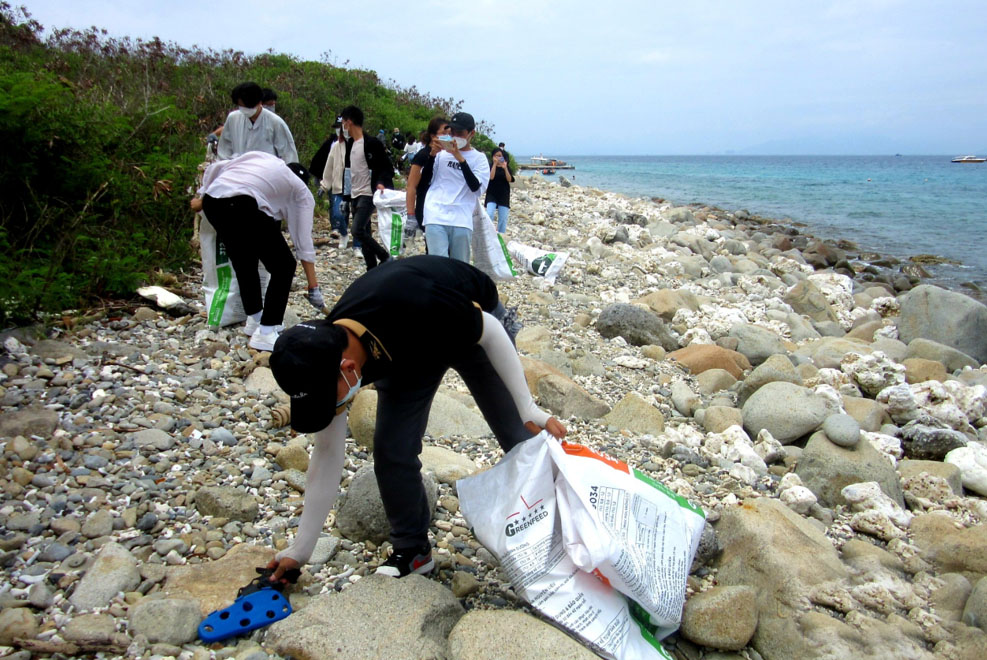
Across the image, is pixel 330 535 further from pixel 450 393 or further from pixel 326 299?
pixel 326 299

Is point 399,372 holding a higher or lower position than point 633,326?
higher

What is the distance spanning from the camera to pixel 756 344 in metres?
6.96

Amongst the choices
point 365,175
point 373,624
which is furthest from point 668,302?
point 373,624

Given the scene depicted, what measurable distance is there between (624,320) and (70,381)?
489cm

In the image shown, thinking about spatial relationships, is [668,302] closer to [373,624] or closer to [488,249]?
[488,249]

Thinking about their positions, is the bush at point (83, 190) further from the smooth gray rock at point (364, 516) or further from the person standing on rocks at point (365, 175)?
the smooth gray rock at point (364, 516)

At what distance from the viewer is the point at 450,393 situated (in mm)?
4684

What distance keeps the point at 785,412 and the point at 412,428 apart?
3256 mm

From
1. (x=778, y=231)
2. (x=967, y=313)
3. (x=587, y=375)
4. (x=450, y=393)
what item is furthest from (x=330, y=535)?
(x=778, y=231)

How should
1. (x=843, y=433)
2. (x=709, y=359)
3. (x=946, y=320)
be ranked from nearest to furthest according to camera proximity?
(x=843, y=433), (x=709, y=359), (x=946, y=320)

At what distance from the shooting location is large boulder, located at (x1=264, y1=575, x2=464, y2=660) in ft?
6.95

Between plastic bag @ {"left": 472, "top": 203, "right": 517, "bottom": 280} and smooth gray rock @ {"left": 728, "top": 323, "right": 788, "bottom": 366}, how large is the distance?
114 inches

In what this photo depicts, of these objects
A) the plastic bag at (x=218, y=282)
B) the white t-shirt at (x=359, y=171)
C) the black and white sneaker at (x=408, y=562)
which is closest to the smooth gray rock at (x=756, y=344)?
the white t-shirt at (x=359, y=171)

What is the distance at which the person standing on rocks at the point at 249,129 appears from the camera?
5293mm
